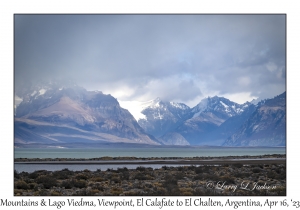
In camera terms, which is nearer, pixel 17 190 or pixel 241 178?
pixel 17 190

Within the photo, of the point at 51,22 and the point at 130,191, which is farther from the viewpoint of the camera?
the point at 51,22
